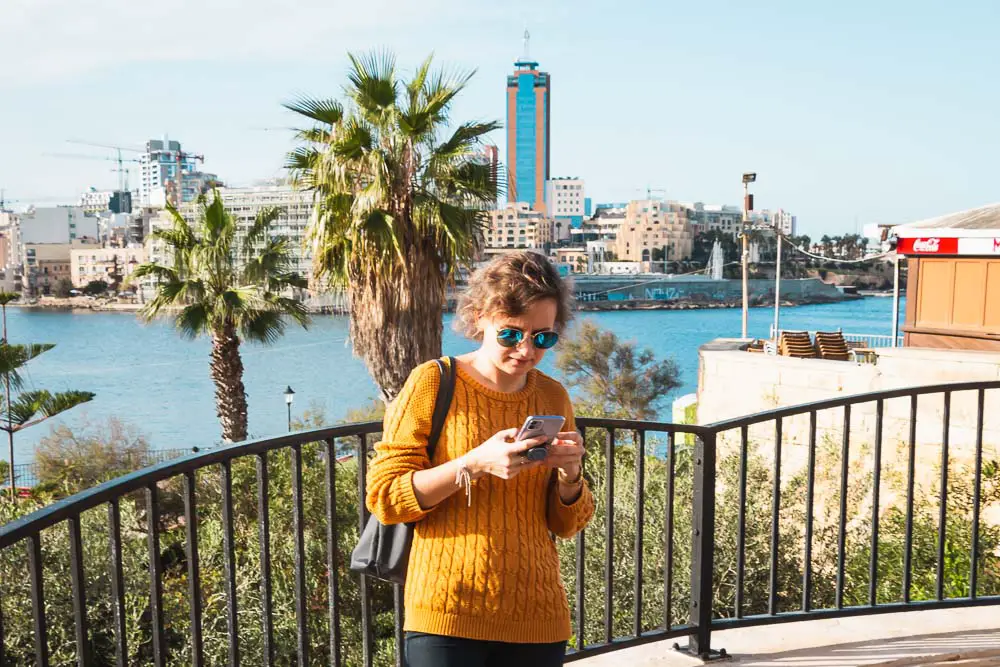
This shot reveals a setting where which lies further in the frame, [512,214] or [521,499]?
[512,214]

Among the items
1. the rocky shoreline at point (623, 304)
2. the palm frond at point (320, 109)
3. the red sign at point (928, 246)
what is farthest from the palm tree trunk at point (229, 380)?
the rocky shoreline at point (623, 304)

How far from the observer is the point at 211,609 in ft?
34.4

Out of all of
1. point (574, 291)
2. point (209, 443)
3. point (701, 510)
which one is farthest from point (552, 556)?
point (209, 443)

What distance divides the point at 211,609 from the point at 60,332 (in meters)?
73.1

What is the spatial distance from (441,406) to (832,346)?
62.3 feet

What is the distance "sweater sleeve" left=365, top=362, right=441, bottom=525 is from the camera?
5.05ft

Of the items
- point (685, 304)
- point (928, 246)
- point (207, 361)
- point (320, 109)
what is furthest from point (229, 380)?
point (685, 304)

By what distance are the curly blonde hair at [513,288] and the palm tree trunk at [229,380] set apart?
52.9 feet

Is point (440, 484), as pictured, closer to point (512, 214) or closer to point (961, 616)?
point (961, 616)

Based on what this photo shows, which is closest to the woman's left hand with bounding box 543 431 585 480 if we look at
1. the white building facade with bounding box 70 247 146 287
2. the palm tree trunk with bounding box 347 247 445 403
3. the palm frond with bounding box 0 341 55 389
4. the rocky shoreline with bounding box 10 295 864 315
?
the palm tree trunk with bounding box 347 247 445 403

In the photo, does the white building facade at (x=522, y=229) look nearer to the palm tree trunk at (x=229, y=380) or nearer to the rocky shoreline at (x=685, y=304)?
the rocky shoreline at (x=685, y=304)

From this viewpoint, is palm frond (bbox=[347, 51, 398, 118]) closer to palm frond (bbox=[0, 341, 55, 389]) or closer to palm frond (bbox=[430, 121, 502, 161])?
palm frond (bbox=[430, 121, 502, 161])

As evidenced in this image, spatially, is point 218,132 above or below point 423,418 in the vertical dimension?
above

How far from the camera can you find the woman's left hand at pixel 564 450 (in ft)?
4.92
